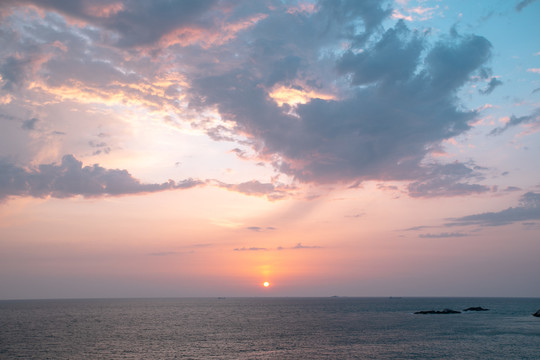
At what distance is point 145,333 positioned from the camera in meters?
88.6

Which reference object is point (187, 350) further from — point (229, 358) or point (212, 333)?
point (212, 333)

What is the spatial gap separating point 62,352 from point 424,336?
6792 centimetres

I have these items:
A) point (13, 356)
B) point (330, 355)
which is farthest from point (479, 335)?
point (13, 356)

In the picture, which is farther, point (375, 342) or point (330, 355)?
point (375, 342)

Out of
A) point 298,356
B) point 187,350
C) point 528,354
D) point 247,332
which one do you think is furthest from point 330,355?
point 247,332

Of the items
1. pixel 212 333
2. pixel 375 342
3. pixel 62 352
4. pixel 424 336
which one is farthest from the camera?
pixel 212 333

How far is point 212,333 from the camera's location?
87.8 metres

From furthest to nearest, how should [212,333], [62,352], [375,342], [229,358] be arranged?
[212,333] → [375,342] → [62,352] → [229,358]

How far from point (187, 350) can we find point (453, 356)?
4156 cm

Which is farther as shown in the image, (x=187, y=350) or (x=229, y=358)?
(x=187, y=350)

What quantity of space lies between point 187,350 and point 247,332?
1130 inches

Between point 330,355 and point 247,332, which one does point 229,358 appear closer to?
point 330,355

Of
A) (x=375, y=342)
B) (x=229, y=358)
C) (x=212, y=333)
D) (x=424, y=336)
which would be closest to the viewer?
(x=229, y=358)

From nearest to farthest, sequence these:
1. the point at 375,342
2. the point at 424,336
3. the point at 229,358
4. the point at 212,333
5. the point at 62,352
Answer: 1. the point at 229,358
2. the point at 62,352
3. the point at 375,342
4. the point at 424,336
5. the point at 212,333
